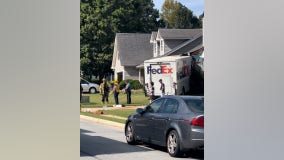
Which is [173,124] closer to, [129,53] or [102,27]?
[129,53]

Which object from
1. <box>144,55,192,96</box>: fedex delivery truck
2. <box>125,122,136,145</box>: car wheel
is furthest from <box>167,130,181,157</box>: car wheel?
<box>144,55,192,96</box>: fedex delivery truck

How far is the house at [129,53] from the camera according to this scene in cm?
5488

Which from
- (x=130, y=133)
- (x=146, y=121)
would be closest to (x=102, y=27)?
(x=130, y=133)

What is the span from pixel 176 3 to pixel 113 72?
2461cm

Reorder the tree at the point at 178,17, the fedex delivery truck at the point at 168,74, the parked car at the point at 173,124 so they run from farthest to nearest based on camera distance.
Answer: the tree at the point at 178,17 → the fedex delivery truck at the point at 168,74 → the parked car at the point at 173,124

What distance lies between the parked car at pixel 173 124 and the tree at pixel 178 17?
68.4m

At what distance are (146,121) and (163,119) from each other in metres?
0.94

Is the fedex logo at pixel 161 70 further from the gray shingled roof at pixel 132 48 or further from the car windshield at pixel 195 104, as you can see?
the car windshield at pixel 195 104

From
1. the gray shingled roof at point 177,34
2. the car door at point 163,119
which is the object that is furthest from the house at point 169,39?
the car door at point 163,119

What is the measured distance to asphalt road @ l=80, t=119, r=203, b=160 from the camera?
11.1 m
